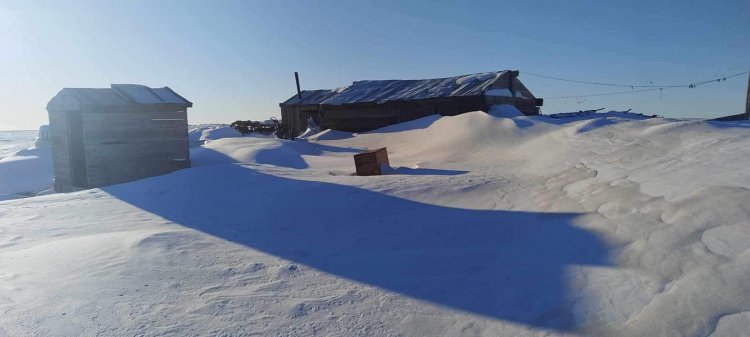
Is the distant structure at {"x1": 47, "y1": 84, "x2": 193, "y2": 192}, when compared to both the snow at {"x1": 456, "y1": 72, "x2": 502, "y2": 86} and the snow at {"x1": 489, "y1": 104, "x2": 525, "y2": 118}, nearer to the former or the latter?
the snow at {"x1": 489, "y1": 104, "x2": 525, "y2": 118}

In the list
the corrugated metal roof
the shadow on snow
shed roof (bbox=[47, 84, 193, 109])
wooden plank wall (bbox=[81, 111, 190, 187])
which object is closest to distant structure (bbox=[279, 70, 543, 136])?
the corrugated metal roof

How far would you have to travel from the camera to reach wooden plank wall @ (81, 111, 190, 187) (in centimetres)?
1230

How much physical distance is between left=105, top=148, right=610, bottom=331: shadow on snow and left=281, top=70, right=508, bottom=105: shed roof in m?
16.7

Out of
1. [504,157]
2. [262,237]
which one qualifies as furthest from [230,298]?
[504,157]

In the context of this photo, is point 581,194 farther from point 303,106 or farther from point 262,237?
point 303,106

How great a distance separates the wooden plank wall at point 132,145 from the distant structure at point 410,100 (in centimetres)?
1360

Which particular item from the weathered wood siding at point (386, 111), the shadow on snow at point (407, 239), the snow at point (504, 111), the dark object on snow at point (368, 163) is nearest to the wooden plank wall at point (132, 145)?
the shadow on snow at point (407, 239)

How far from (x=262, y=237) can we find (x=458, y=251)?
2.35 m

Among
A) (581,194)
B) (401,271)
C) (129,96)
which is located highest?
(129,96)

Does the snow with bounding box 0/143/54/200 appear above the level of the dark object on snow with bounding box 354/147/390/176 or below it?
below

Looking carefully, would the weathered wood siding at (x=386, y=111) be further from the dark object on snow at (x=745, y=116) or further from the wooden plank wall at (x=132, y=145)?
the wooden plank wall at (x=132, y=145)

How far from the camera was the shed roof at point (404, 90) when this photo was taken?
24.0 metres

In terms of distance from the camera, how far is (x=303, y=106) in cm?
3042

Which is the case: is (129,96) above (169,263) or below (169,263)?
above
